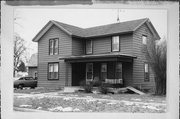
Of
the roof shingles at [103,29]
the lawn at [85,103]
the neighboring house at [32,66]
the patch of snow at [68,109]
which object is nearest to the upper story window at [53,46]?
the roof shingles at [103,29]

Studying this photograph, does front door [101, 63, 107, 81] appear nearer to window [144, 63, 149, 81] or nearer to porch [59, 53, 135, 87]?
porch [59, 53, 135, 87]

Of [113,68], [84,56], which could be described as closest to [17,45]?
[84,56]

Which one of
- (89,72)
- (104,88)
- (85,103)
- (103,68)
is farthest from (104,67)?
(85,103)

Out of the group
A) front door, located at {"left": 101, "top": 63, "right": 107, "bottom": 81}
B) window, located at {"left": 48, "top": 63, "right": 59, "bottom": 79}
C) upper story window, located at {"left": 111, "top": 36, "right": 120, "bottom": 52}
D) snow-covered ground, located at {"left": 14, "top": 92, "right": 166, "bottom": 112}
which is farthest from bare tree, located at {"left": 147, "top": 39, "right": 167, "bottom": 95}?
window, located at {"left": 48, "top": 63, "right": 59, "bottom": 79}

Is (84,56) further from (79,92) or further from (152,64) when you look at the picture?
(152,64)

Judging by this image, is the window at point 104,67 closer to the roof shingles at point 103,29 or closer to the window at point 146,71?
the roof shingles at point 103,29

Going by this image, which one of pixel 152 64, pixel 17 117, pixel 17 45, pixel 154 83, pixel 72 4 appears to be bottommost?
pixel 17 117

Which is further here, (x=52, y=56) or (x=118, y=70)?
(x=118, y=70)

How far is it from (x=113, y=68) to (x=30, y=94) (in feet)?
9.85

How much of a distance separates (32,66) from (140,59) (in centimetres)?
300

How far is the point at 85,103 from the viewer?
544 cm

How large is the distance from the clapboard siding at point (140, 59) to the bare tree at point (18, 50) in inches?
127

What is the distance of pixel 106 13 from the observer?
5.90 meters

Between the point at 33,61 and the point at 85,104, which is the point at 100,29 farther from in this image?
the point at 85,104
